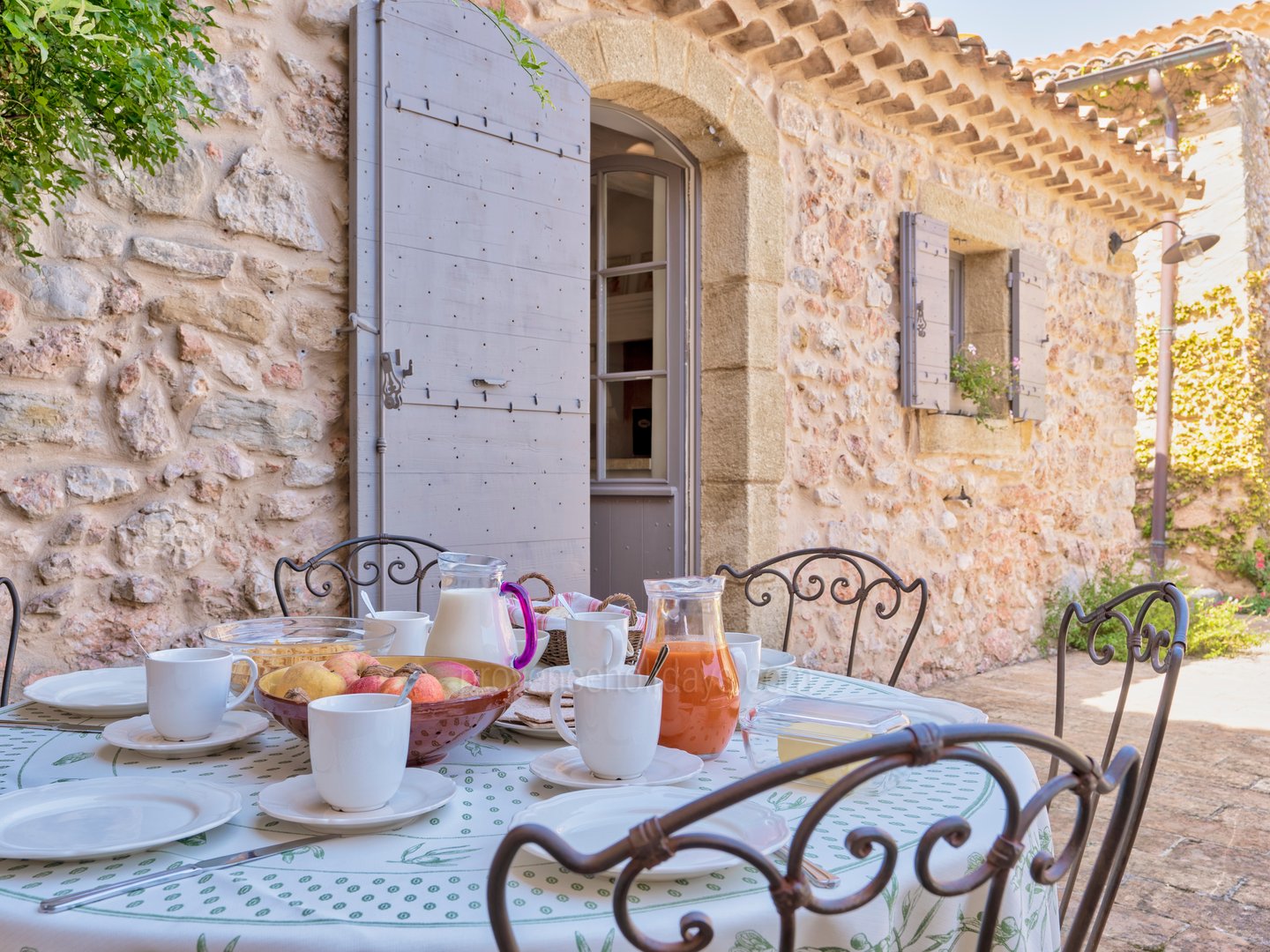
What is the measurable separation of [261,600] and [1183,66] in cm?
807

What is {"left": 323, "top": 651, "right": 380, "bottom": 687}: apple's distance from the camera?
1141 mm

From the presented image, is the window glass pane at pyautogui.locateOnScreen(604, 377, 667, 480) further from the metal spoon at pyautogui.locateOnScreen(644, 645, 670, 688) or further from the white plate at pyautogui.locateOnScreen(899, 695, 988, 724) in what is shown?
the metal spoon at pyautogui.locateOnScreen(644, 645, 670, 688)

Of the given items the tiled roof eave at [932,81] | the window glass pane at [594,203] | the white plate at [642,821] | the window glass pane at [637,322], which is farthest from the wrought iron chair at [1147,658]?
the window glass pane at [594,203]

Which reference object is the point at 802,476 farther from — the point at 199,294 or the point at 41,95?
the point at 41,95

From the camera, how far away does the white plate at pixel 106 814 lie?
2.83 feet

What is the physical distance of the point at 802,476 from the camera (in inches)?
164

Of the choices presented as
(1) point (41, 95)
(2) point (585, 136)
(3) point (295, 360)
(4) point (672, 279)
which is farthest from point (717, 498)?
(1) point (41, 95)

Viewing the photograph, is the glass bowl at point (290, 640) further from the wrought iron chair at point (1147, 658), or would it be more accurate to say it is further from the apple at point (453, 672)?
the wrought iron chair at point (1147, 658)

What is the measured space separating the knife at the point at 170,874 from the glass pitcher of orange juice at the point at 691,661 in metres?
0.41

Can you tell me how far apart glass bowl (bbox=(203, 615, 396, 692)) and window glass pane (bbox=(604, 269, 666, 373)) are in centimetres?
280

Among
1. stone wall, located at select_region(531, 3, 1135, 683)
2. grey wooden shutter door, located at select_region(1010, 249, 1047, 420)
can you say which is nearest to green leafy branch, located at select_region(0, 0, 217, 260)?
stone wall, located at select_region(531, 3, 1135, 683)

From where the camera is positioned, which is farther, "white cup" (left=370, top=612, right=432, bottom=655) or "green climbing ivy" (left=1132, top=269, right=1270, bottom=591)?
"green climbing ivy" (left=1132, top=269, right=1270, bottom=591)

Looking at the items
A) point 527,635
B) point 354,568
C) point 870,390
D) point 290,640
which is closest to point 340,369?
point 354,568

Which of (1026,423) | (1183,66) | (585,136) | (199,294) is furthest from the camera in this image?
(1183,66)
